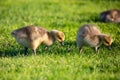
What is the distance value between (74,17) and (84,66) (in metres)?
9.08

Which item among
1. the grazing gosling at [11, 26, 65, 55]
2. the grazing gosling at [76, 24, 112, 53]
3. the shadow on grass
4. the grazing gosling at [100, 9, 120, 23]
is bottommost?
the grazing gosling at [100, 9, 120, 23]

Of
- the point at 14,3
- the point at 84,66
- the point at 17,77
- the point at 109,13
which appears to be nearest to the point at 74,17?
the point at 109,13

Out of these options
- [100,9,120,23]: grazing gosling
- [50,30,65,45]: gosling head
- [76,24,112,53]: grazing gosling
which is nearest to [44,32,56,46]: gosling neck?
[50,30,65,45]: gosling head

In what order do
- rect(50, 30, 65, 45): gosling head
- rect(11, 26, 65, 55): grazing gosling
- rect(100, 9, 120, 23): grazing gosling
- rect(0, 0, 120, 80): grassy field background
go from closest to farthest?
rect(0, 0, 120, 80): grassy field background, rect(11, 26, 65, 55): grazing gosling, rect(50, 30, 65, 45): gosling head, rect(100, 9, 120, 23): grazing gosling

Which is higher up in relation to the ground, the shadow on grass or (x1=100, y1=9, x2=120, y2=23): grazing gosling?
the shadow on grass

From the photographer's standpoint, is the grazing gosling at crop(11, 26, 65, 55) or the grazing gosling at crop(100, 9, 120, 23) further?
the grazing gosling at crop(100, 9, 120, 23)

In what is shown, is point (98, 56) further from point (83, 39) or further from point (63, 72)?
point (63, 72)

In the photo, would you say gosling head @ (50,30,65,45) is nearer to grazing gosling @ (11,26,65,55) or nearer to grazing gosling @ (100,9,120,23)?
grazing gosling @ (11,26,65,55)

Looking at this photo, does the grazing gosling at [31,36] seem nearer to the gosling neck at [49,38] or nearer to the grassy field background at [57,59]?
the gosling neck at [49,38]

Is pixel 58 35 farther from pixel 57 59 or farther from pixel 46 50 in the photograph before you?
pixel 57 59

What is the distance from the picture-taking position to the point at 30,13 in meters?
18.3

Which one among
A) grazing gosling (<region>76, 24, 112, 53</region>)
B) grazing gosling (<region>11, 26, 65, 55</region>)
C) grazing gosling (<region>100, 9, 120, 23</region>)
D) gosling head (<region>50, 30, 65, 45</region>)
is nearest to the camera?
grazing gosling (<region>11, 26, 65, 55</region>)

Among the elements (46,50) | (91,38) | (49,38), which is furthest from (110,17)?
(49,38)

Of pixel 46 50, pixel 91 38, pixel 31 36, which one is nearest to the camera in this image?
pixel 31 36
